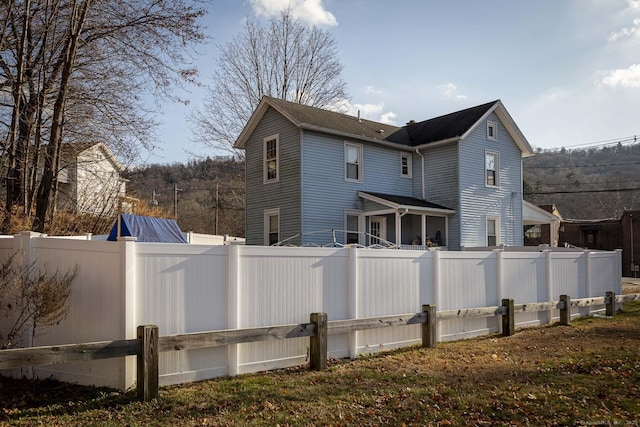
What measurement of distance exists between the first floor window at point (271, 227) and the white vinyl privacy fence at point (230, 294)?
34.8ft

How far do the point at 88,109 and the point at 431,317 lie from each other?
10471mm

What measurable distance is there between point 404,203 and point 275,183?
4979 mm

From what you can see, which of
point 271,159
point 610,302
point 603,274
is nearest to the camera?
point 610,302

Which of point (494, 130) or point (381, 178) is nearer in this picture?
point (381, 178)

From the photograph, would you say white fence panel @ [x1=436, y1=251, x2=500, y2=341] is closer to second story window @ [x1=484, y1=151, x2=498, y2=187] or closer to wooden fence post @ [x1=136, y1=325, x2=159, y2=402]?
wooden fence post @ [x1=136, y1=325, x2=159, y2=402]

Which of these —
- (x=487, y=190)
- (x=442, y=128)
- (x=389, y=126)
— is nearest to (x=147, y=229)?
(x=389, y=126)

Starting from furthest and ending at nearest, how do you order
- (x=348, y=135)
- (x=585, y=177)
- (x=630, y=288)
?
(x=585, y=177)
(x=630, y=288)
(x=348, y=135)

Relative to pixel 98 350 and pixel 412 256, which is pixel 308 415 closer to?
pixel 98 350

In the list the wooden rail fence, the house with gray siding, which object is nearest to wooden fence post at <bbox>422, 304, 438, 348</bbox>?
the wooden rail fence

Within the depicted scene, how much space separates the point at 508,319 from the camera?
1038 cm

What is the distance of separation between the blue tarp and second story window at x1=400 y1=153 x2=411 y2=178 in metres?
11.0

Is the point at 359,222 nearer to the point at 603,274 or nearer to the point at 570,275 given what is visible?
the point at 570,275

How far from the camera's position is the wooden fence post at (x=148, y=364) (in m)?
5.70

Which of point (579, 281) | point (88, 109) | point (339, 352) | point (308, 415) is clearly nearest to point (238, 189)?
point (88, 109)
